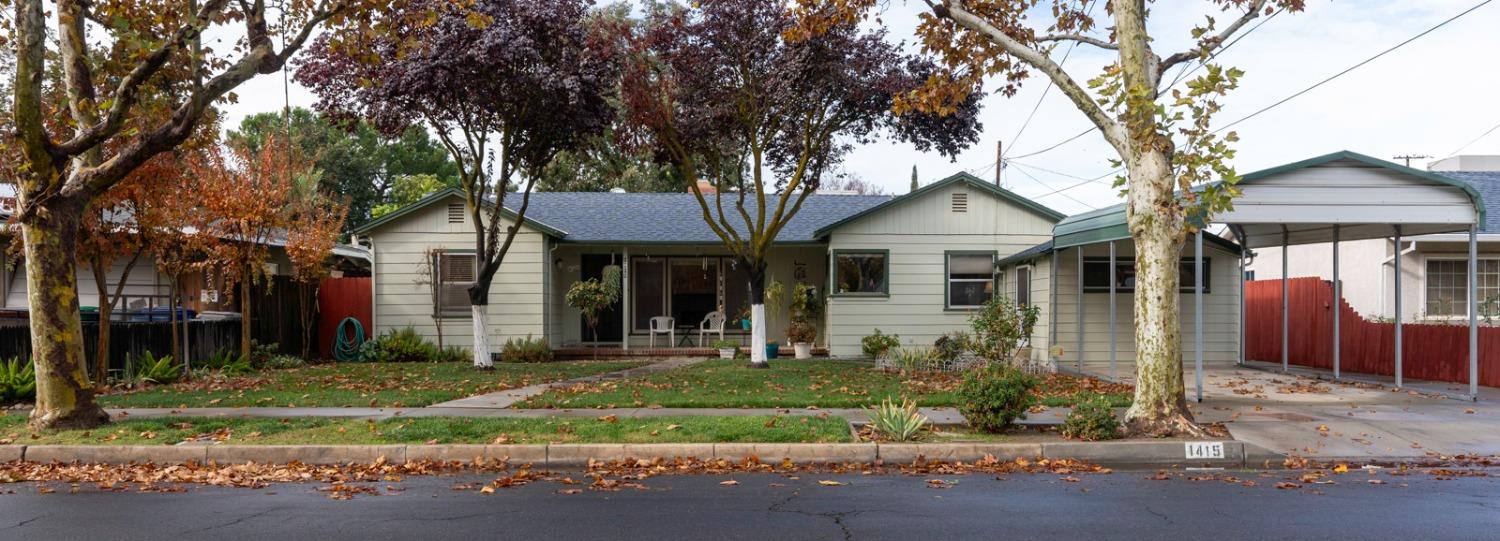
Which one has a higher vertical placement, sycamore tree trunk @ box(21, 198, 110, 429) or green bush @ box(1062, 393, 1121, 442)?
sycamore tree trunk @ box(21, 198, 110, 429)

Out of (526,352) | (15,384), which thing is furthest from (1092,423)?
(526,352)

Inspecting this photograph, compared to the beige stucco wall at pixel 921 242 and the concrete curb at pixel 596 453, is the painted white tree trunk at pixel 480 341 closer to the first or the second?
the beige stucco wall at pixel 921 242

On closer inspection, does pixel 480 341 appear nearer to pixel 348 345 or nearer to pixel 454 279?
pixel 454 279

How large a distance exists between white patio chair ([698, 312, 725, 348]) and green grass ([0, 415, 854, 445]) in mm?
11738

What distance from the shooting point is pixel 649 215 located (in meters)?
24.4

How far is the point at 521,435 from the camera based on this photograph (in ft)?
33.9

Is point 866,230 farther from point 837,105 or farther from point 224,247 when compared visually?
point 224,247

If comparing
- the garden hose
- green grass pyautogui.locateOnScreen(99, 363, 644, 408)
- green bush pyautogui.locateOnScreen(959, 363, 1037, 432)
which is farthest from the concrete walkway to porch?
the garden hose

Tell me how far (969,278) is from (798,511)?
49.0ft

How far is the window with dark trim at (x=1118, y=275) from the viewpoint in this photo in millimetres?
19547

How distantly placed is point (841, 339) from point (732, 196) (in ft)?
22.3

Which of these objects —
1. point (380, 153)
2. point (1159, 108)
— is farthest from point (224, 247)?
point (380, 153)

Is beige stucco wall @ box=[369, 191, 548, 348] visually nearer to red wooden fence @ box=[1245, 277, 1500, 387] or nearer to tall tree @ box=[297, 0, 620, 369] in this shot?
tall tree @ box=[297, 0, 620, 369]

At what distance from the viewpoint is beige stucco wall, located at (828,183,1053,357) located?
2136cm
